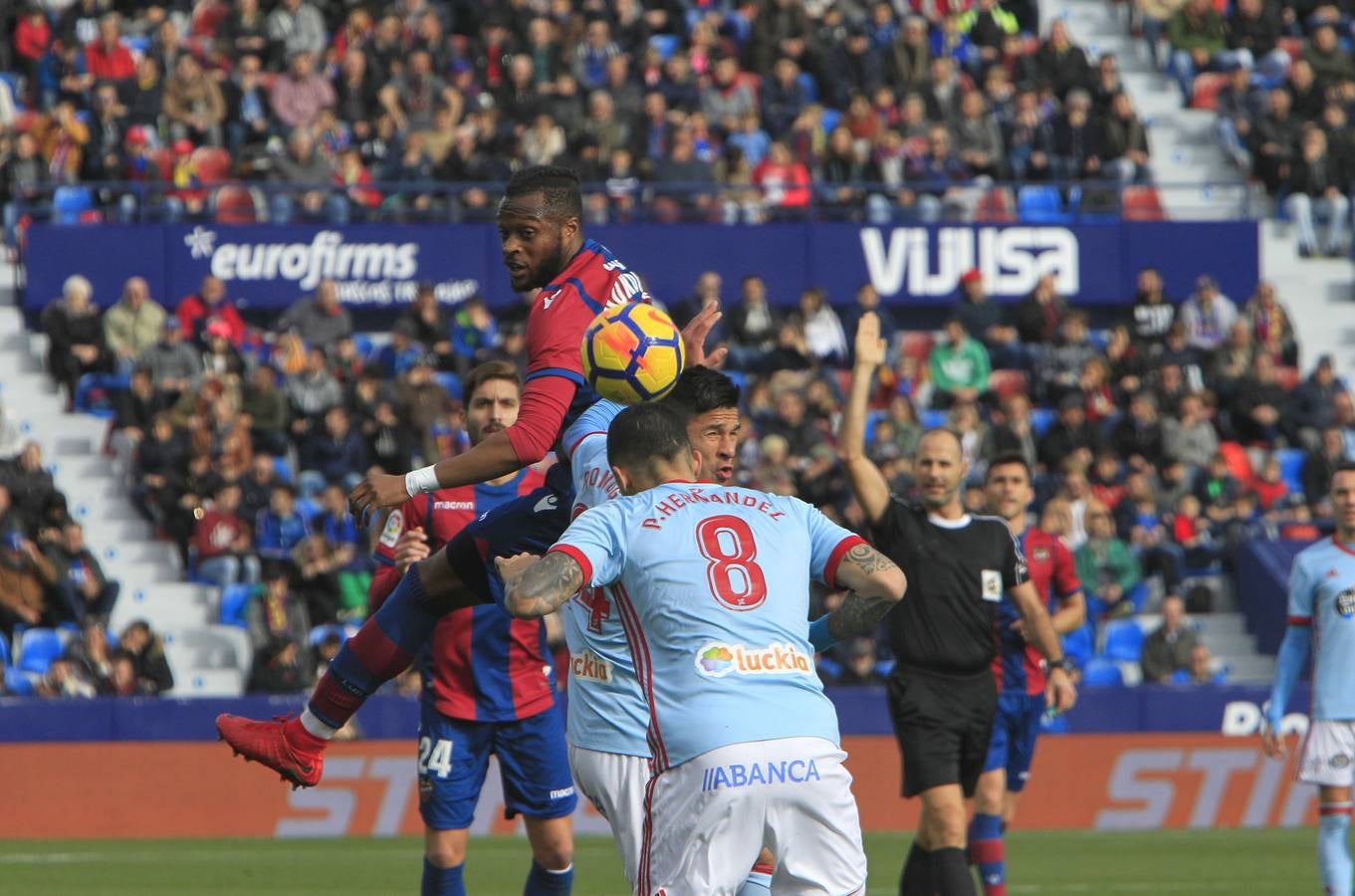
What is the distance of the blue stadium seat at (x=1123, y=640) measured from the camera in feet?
64.3

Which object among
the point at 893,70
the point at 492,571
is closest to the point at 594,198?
the point at 893,70

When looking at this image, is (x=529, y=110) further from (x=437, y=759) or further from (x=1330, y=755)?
(x=437, y=759)

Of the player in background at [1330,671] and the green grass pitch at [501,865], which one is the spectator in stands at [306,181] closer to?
the green grass pitch at [501,865]

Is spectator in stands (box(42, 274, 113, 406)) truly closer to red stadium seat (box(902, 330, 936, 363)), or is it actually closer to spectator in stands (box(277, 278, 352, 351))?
spectator in stands (box(277, 278, 352, 351))

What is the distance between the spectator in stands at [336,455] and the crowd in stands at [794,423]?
0.02 meters

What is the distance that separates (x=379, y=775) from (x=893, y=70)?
40.2 ft

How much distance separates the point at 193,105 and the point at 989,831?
50.3ft

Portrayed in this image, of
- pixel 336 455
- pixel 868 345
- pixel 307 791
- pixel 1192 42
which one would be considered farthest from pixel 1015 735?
pixel 1192 42

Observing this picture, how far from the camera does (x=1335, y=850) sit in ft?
34.3

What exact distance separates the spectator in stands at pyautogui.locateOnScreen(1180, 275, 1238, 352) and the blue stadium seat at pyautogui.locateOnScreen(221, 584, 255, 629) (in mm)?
10504

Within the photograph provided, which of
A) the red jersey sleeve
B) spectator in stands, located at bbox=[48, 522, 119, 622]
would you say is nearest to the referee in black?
the red jersey sleeve

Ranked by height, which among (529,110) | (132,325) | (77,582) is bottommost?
(77,582)

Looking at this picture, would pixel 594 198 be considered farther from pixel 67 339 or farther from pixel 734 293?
pixel 67 339

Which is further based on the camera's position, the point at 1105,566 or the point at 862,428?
the point at 1105,566
